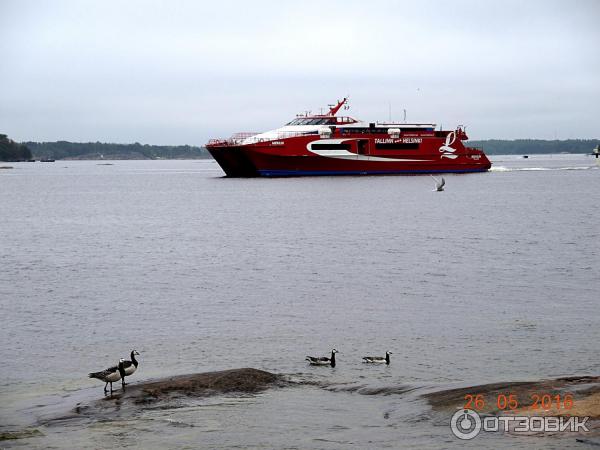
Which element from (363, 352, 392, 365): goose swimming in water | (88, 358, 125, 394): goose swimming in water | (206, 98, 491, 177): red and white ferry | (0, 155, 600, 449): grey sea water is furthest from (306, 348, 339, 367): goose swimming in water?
(206, 98, 491, 177): red and white ferry

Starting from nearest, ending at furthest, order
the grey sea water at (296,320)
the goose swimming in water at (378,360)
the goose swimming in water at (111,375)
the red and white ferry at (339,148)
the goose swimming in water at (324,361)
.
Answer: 1. the grey sea water at (296,320)
2. the goose swimming in water at (111,375)
3. the goose swimming in water at (324,361)
4. the goose swimming in water at (378,360)
5. the red and white ferry at (339,148)

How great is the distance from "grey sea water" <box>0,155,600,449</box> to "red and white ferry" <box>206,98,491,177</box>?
1492 inches

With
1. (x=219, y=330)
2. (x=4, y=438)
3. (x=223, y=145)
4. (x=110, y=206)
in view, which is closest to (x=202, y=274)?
(x=219, y=330)

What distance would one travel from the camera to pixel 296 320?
21375 mm

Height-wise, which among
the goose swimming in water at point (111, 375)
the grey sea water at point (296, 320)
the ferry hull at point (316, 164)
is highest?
the ferry hull at point (316, 164)

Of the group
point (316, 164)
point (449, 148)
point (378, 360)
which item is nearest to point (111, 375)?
point (378, 360)

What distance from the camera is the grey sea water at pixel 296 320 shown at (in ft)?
43.7

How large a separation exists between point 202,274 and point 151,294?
419cm

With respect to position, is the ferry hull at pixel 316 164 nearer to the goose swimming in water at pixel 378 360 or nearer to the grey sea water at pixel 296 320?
the grey sea water at pixel 296 320

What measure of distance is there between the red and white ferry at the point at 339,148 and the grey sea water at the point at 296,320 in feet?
124

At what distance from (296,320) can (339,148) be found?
6691cm

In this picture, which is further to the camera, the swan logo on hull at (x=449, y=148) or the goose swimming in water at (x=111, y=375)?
the swan logo on hull at (x=449, y=148)

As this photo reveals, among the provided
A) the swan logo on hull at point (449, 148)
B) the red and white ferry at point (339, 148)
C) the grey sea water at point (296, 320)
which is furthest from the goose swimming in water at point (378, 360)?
the swan logo on hull at point (449, 148)

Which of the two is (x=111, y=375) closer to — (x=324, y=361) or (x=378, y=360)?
(x=324, y=361)
